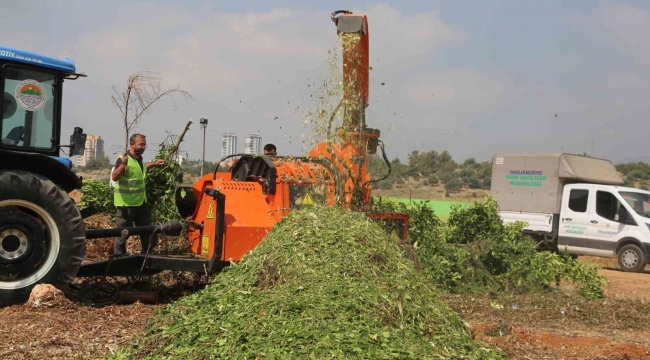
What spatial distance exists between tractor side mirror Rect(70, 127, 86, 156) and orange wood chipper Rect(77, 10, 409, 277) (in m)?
0.86

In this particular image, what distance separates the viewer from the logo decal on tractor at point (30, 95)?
21.7ft

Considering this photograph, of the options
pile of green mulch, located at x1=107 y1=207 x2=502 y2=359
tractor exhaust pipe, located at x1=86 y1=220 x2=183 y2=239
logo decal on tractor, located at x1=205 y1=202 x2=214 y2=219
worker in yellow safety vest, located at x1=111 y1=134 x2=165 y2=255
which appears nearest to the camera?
pile of green mulch, located at x1=107 y1=207 x2=502 y2=359

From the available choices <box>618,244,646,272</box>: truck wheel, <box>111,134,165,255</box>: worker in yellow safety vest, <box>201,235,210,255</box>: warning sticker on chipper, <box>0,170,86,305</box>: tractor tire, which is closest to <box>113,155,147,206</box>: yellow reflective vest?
<box>111,134,165,255</box>: worker in yellow safety vest

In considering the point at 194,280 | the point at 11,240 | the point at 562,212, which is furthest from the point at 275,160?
the point at 562,212

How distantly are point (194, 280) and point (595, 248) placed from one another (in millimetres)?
10138

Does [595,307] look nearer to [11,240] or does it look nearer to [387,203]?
[387,203]

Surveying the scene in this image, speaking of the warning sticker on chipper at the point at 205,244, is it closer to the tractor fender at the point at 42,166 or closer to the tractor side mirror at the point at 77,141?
the tractor fender at the point at 42,166

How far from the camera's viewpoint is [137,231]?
22.7 ft

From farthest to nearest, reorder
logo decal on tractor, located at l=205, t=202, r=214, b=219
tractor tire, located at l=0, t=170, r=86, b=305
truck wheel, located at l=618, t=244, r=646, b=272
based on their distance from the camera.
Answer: truck wheel, located at l=618, t=244, r=646, b=272, logo decal on tractor, located at l=205, t=202, r=214, b=219, tractor tire, located at l=0, t=170, r=86, b=305

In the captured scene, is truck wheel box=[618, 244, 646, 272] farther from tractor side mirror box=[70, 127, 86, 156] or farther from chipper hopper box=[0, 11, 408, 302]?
tractor side mirror box=[70, 127, 86, 156]

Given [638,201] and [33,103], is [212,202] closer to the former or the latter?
[33,103]

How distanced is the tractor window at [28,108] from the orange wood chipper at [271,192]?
3.47ft

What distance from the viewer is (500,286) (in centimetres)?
891

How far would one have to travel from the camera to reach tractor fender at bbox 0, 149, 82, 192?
20.7 feet
